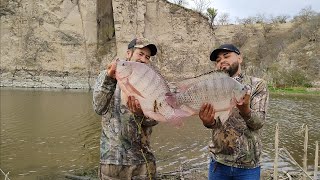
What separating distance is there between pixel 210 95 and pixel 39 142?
11903mm

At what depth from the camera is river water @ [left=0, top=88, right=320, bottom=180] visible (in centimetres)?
1127

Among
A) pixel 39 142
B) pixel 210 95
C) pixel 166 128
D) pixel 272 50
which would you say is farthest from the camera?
pixel 272 50

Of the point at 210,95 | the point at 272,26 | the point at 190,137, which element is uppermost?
the point at 272,26

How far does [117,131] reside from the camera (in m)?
3.81

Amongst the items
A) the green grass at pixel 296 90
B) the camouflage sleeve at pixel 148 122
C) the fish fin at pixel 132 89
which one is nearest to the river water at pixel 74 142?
the camouflage sleeve at pixel 148 122

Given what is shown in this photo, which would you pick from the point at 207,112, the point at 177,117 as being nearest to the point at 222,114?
the point at 207,112

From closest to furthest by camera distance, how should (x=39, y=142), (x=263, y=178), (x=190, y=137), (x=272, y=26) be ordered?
(x=263, y=178)
(x=39, y=142)
(x=190, y=137)
(x=272, y=26)

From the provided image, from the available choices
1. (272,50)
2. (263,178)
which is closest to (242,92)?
(263,178)

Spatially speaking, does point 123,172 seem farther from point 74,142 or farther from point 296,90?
point 296,90

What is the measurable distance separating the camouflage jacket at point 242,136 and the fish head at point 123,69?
1135mm

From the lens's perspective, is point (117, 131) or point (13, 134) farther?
point (13, 134)

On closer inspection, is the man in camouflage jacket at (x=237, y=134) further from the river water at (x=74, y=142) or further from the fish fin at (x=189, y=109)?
the river water at (x=74, y=142)

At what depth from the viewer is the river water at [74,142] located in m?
11.3

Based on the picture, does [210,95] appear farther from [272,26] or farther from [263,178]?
[272,26]
